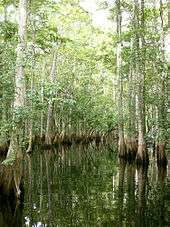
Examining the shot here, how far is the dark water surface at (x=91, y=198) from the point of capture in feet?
27.2

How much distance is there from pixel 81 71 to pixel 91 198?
25240mm

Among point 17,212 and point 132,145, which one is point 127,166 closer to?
point 132,145

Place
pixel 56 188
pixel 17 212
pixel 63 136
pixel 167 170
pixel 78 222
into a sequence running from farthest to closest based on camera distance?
pixel 63 136 → pixel 167 170 → pixel 56 188 → pixel 17 212 → pixel 78 222

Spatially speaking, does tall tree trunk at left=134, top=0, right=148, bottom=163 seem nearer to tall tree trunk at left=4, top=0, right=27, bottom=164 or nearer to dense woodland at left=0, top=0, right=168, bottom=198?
dense woodland at left=0, top=0, right=168, bottom=198

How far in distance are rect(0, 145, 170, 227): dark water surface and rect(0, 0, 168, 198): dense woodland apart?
4.14 feet

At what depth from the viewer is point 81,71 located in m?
35.1

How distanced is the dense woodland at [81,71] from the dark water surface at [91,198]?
126cm

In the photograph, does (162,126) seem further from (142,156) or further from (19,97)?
(19,97)

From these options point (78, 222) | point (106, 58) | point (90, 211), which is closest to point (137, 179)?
point (90, 211)

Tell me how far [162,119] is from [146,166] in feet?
6.22

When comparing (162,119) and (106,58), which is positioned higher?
(106,58)

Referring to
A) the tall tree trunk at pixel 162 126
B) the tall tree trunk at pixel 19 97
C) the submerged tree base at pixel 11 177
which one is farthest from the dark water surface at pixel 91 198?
the tall tree trunk at pixel 19 97

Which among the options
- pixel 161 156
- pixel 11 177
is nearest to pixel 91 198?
pixel 11 177

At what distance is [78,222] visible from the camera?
26.5ft
